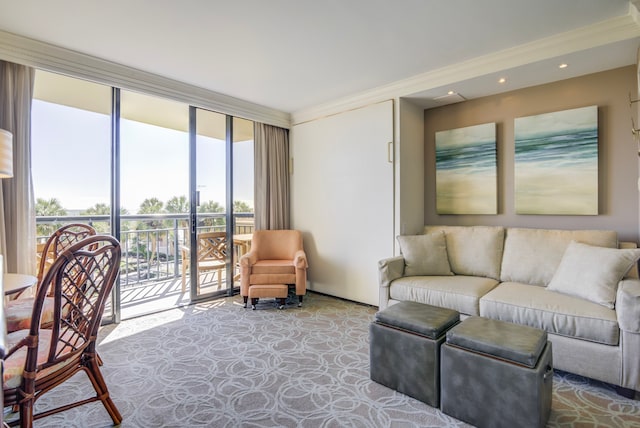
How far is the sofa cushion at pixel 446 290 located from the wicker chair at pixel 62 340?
234 centimetres

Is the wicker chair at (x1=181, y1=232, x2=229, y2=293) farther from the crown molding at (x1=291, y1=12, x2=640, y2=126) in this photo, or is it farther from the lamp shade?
the crown molding at (x1=291, y1=12, x2=640, y2=126)

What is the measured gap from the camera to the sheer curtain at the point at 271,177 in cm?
451

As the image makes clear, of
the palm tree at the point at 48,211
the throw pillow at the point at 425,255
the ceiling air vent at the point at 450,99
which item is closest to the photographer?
the palm tree at the point at 48,211

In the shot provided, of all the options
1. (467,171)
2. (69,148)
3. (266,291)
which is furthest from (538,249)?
(69,148)

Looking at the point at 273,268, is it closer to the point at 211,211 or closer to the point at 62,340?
the point at 211,211

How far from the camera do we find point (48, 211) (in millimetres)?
3102

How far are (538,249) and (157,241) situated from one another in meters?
4.62

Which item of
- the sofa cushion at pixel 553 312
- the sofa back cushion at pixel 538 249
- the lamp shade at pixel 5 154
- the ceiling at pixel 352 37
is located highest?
the ceiling at pixel 352 37

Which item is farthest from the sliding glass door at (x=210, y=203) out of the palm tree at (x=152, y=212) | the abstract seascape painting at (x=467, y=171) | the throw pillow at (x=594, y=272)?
the throw pillow at (x=594, y=272)

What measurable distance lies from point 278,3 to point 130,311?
11.6 ft

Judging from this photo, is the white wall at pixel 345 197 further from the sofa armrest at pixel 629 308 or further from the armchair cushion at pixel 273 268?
the sofa armrest at pixel 629 308

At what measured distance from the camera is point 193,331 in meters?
3.09

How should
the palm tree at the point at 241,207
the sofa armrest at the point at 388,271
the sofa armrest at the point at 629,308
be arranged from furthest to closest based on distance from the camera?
the palm tree at the point at 241,207 → the sofa armrest at the point at 388,271 → the sofa armrest at the point at 629,308

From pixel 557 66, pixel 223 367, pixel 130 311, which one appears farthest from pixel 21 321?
pixel 557 66
